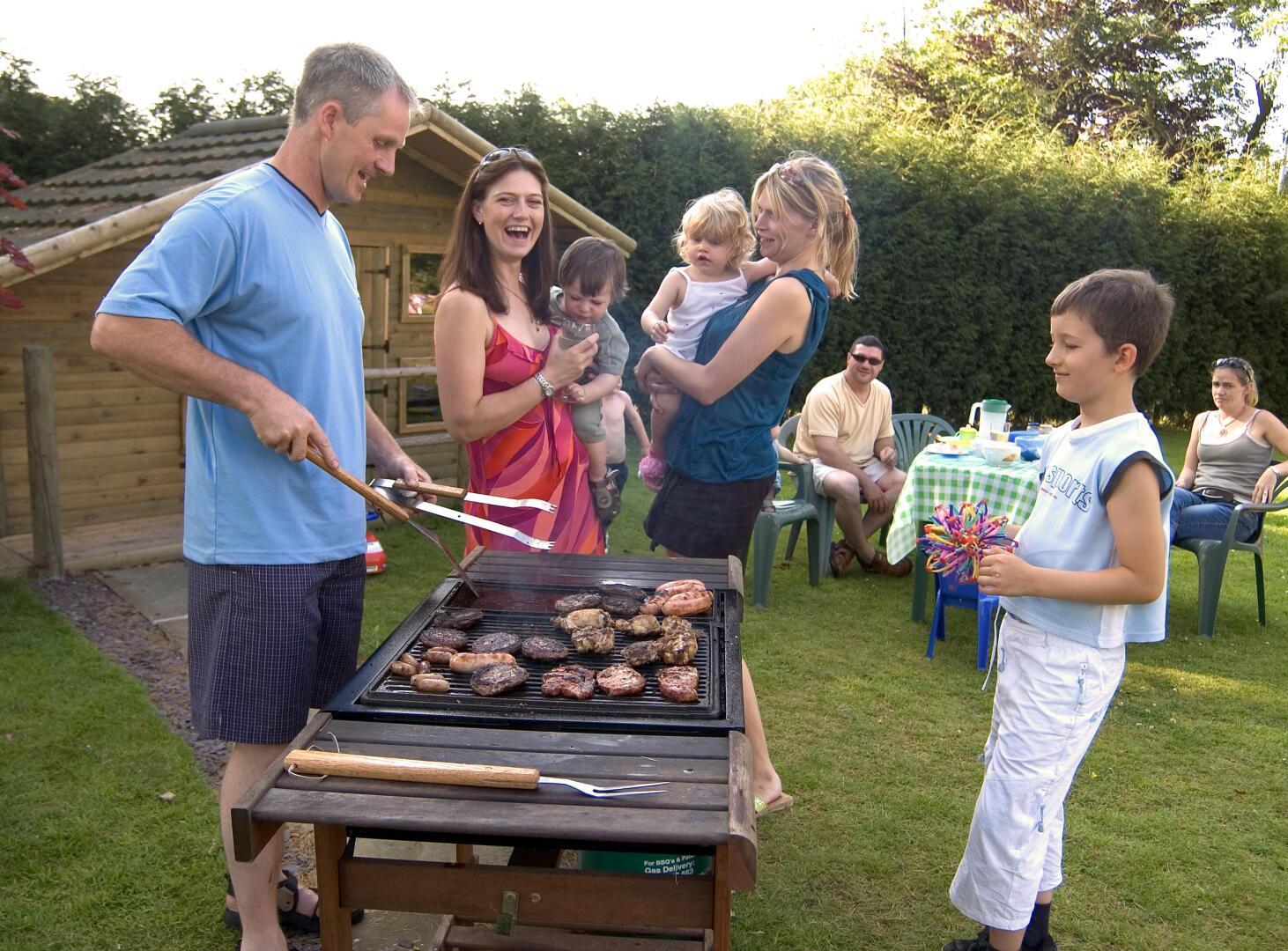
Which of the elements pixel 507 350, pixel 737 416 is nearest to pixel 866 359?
pixel 737 416

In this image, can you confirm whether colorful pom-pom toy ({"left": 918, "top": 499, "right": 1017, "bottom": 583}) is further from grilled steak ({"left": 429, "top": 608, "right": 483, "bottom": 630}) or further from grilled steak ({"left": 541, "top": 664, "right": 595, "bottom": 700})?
grilled steak ({"left": 429, "top": 608, "right": 483, "bottom": 630})

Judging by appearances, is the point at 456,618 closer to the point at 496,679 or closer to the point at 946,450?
the point at 496,679

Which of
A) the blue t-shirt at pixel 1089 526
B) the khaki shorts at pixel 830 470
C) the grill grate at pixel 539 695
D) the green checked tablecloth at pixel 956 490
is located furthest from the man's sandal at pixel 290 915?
the khaki shorts at pixel 830 470

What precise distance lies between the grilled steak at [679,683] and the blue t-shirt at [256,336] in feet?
2.80

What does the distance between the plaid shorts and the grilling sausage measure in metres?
0.41

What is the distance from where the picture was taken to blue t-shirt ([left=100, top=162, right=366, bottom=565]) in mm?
2170

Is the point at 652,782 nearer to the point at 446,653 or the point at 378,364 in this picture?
the point at 446,653

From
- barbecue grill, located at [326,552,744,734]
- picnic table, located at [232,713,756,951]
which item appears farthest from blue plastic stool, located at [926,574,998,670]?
picnic table, located at [232,713,756,951]

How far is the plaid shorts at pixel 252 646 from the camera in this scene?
7.83 ft

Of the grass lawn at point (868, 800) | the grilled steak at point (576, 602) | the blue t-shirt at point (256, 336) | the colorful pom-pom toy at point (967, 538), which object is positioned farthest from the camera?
the grass lawn at point (868, 800)

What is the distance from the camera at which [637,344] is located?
428 inches

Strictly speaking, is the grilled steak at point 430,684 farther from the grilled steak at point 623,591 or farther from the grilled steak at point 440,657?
the grilled steak at point 623,591

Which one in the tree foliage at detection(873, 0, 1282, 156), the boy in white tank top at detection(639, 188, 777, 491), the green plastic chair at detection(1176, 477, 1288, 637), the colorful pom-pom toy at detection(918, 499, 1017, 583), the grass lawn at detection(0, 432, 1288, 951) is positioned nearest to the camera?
A: the colorful pom-pom toy at detection(918, 499, 1017, 583)

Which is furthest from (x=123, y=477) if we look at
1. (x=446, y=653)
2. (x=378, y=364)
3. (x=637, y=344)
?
(x=446, y=653)
